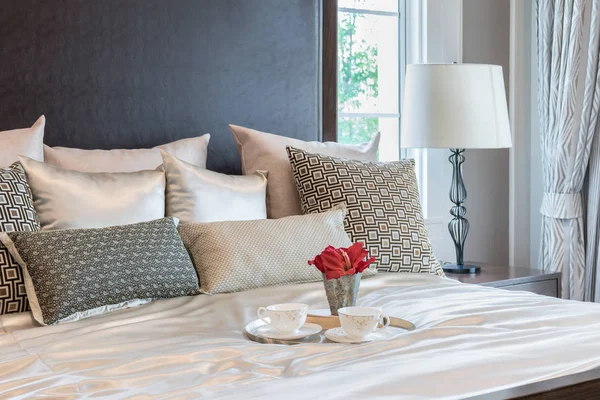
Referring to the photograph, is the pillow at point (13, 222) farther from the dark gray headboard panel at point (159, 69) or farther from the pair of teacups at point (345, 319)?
the pair of teacups at point (345, 319)

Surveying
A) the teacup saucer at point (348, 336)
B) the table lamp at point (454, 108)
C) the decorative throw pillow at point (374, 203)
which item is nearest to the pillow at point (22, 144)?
the decorative throw pillow at point (374, 203)

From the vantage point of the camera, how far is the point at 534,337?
5.72 ft

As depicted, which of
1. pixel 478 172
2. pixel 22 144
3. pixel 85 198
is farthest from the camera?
pixel 478 172

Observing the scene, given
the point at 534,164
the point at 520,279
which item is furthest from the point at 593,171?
the point at 520,279

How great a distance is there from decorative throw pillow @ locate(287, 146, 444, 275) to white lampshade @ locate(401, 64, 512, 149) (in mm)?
504

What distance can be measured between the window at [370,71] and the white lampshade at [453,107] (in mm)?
471

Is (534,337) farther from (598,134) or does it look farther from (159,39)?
(598,134)

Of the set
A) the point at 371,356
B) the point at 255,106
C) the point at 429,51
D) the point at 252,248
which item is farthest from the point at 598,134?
the point at 371,356

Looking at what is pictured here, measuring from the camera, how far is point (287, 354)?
1.66 metres

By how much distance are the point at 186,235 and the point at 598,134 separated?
2.17 m

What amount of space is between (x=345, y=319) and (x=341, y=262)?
0.25 meters

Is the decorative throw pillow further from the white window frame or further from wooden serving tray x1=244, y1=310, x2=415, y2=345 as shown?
the white window frame

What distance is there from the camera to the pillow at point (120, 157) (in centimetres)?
260

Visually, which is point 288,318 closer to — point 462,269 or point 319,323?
point 319,323
